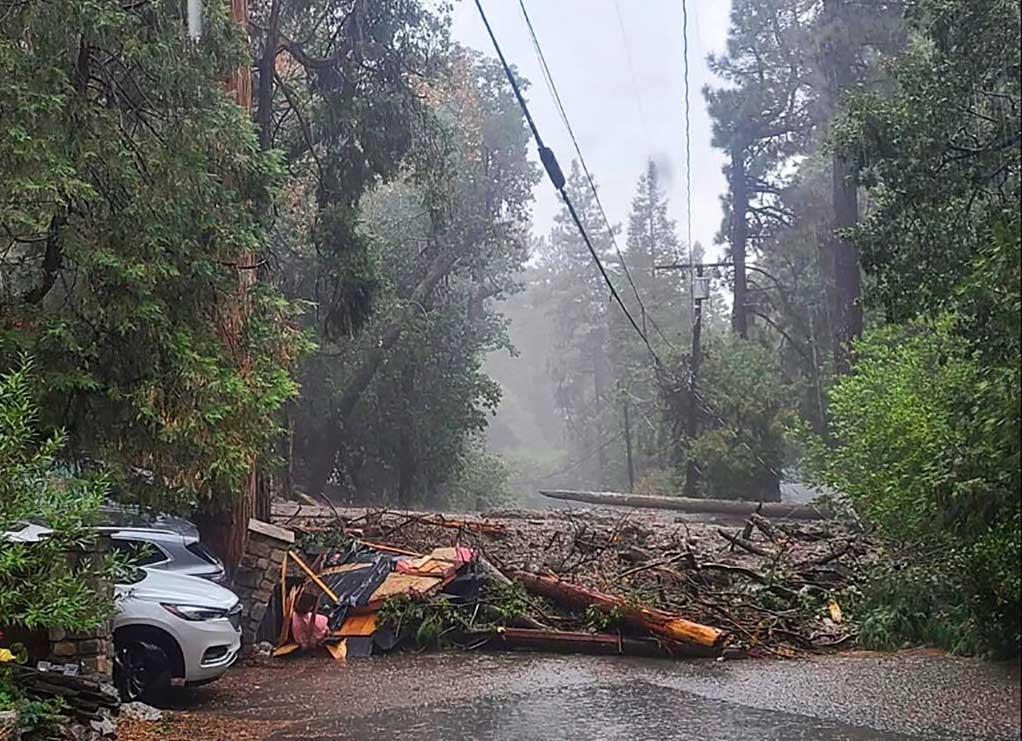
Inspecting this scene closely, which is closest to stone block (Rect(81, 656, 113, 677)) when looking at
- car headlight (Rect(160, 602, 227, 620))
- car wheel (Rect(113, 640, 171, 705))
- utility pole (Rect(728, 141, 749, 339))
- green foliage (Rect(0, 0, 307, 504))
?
car wheel (Rect(113, 640, 171, 705))

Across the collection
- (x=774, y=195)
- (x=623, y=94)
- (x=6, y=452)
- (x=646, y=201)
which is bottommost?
(x=6, y=452)

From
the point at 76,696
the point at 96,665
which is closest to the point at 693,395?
the point at 96,665

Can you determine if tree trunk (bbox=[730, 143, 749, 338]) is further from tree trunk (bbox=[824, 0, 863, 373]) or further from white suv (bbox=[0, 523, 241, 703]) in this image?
white suv (bbox=[0, 523, 241, 703])

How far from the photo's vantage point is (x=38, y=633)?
7.74 metres

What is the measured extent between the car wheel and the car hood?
1.31 ft

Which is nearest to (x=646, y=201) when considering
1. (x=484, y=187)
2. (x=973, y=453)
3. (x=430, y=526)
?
(x=484, y=187)

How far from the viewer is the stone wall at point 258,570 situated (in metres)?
12.3

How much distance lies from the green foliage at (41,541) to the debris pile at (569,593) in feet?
17.4

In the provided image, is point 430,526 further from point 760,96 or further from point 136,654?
point 760,96

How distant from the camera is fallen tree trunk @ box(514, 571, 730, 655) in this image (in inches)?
432

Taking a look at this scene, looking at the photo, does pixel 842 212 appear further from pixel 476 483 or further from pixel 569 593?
pixel 476 483

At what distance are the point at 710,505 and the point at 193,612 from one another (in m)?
19.0

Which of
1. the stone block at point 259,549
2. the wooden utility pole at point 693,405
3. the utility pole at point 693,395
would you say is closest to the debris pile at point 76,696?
the stone block at point 259,549

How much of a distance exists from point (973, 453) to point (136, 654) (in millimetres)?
6860
